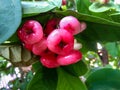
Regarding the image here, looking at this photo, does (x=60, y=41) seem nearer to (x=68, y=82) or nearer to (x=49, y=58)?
(x=49, y=58)

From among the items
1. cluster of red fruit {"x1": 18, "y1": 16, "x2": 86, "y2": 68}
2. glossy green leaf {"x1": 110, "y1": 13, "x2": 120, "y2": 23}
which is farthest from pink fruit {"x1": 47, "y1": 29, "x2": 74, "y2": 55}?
glossy green leaf {"x1": 110, "y1": 13, "x2": 120, "y2": 23}

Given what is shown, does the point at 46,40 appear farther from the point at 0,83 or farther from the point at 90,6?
the point at 0,83

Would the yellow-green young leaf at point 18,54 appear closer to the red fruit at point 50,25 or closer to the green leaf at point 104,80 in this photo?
the red fruit at point 50,25

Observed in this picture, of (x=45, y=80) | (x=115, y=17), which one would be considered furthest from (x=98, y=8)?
(x=45, y=80)

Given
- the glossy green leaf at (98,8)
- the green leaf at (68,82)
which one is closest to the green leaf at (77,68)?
the green leaf at (68,82)

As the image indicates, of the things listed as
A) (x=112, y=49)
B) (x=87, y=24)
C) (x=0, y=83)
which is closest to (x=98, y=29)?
(x=87, y=24)

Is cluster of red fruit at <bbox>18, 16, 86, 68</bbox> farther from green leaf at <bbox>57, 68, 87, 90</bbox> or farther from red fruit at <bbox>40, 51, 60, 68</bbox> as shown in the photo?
green leaf at <bbox>57, 68, 87, 90</bbox>
